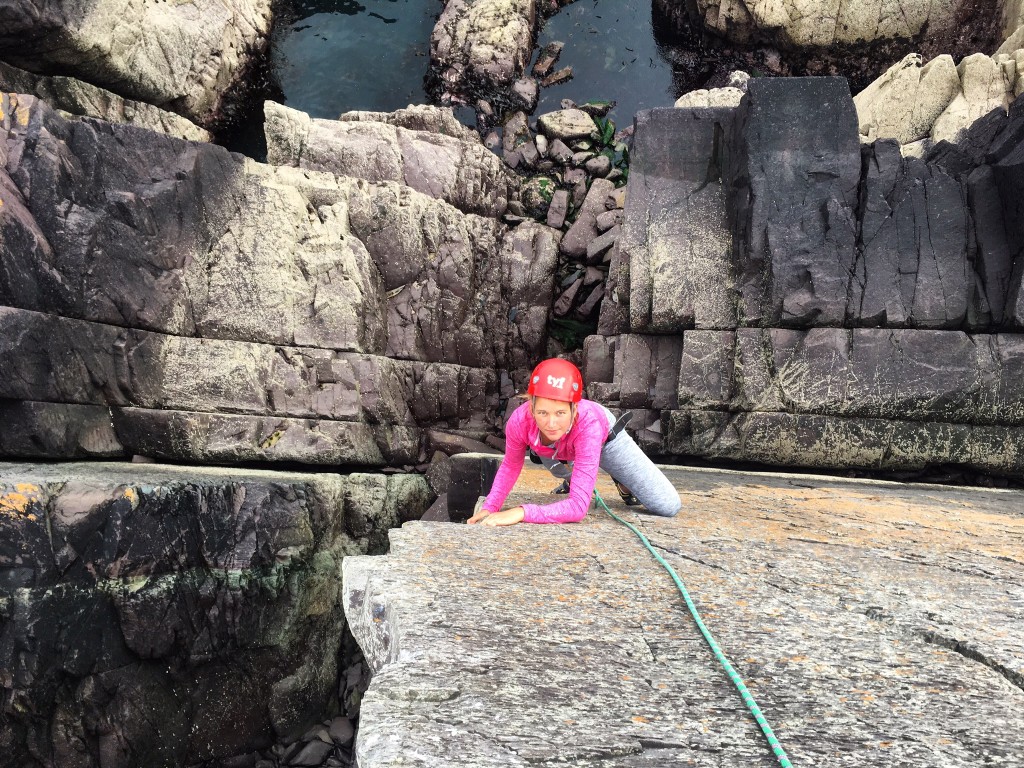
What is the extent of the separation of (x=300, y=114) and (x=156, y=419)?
490 centimetres

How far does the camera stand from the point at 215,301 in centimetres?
804

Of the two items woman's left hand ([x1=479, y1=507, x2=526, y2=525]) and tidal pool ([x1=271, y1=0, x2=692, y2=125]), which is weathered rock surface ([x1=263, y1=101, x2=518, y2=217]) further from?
woman's left hand ([x1=479, y1=507, x2=526, y2=525])

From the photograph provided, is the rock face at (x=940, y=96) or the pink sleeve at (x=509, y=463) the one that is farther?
the rock face at (x=940, y=96)

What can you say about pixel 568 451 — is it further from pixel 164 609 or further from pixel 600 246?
pixel 600 246

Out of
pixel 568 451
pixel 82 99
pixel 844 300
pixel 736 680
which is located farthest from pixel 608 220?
pixel 736 680

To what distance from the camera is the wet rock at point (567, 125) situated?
13633mm

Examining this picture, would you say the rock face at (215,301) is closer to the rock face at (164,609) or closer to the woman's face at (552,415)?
the rock face at (164,609)

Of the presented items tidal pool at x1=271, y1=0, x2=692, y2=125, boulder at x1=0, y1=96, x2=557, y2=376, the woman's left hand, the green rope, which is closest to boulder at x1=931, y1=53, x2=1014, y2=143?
tidal pool at x1=271, y1=0, x2=692, y2=125

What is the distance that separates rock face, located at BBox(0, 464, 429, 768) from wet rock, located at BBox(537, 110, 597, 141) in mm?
8914

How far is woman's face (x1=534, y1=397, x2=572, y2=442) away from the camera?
4.01m

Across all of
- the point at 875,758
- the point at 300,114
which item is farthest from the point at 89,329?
the point at 875,758

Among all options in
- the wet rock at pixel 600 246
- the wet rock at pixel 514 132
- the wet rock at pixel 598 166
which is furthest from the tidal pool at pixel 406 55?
the wet rock at pixel 600 246

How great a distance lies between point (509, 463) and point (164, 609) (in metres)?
4.12

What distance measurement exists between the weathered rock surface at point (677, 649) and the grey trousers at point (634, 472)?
0.53 metres
